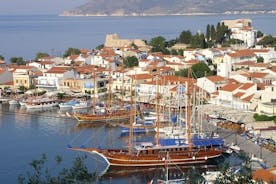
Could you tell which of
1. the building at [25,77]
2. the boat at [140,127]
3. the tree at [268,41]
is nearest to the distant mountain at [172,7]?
the tree at [268,41]

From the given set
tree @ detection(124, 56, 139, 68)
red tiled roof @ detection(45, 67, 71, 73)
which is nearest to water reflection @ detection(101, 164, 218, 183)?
red tiled roof @ detection(45, 67, 71, 73)

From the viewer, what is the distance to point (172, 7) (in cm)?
13850

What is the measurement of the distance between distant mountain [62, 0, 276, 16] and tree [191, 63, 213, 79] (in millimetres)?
98179

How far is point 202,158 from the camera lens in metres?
12.2

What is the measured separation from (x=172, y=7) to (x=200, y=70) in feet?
388

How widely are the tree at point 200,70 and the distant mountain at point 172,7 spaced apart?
98.2 meters

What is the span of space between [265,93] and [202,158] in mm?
4395

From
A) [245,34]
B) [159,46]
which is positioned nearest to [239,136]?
[159,46]

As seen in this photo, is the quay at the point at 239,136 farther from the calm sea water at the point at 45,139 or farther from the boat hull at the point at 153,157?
the calm sea water at the point at 45,139

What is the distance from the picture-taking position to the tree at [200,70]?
2154 cm

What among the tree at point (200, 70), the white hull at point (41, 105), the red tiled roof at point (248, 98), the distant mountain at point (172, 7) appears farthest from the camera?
the distant mountain at point (172, 7)

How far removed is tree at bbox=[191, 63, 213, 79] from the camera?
21544mm

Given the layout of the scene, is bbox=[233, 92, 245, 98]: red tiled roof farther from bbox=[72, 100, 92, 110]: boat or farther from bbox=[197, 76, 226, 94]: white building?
bbox=[72, 100, 92, 110]: boat

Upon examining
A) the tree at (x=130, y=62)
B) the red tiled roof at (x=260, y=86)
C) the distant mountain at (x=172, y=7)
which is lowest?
the red tiled roof at (x=260, y=86)
